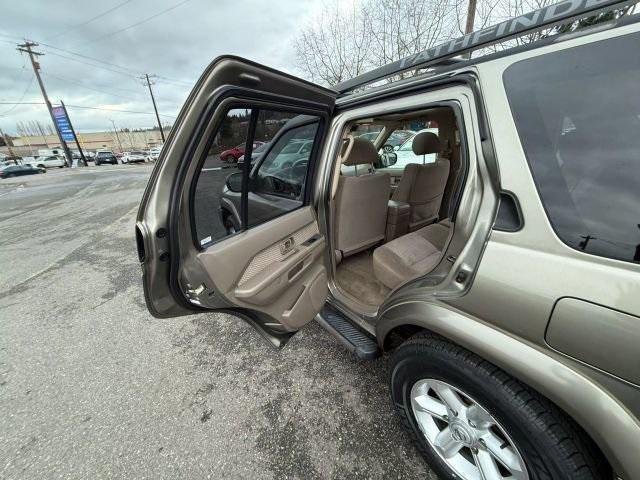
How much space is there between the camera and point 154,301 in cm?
133

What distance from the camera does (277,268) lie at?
163 centimetres

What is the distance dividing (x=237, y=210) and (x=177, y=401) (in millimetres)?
1379

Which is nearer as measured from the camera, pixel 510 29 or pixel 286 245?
pixel 510 29

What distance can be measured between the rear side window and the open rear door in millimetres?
1080

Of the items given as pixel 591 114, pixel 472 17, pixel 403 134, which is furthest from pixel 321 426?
pixel 472 17

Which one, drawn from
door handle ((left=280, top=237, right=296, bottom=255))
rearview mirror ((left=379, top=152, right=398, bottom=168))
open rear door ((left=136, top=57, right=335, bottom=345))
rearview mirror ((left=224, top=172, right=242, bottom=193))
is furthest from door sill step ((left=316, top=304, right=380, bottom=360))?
rearview mirror ((left=379, top=152, right=398, bottom=168))

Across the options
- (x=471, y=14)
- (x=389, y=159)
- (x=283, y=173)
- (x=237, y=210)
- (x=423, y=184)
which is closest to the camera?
(x=237, y=210)

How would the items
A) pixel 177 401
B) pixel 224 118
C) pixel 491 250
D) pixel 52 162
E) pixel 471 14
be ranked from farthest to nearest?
pixel 52 162 < pixel 471 14 < pixel 177 401 < pixel 224 118 < pixel 491 250

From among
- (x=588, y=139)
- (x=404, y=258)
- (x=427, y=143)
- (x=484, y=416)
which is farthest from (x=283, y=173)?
Answer: (x=484, y=416)

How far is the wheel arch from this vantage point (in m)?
0.76

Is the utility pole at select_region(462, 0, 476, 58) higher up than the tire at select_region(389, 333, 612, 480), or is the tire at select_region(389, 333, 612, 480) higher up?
the utility pole at select_region(462, 0, 476, 58)

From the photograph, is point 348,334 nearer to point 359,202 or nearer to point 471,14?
point 359,202

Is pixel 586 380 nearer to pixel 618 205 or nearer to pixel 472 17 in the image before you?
pixel 618 205

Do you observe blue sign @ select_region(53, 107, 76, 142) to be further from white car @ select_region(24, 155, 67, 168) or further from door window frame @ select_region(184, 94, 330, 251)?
door window frame @ select_region(184, 94, 330, 251)
